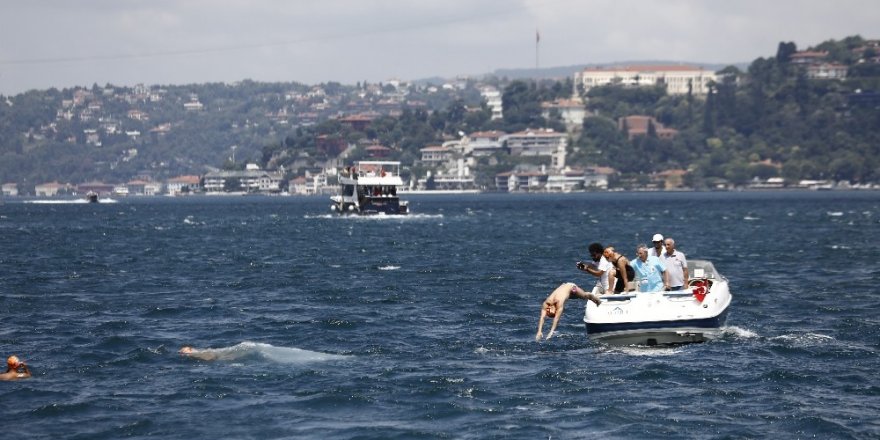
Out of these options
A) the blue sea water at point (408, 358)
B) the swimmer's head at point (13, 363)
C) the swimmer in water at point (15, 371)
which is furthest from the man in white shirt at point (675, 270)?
the swimmer's head at point (13, 363)

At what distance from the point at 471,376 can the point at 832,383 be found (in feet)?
23.1

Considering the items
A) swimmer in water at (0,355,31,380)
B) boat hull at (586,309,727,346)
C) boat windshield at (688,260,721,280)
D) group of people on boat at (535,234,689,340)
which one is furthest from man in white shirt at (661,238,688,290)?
swimmer in water at (0,355,31,380)

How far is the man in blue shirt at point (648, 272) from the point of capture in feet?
107

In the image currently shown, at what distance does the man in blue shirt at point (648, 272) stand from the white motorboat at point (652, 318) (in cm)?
67

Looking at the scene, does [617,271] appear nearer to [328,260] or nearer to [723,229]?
[328,260]

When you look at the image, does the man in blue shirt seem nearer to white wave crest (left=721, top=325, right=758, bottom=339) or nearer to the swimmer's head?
white wave crest (left=721, top=325, right=758, bottom=339)

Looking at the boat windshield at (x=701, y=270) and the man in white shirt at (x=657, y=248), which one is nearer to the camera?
the man in white shirt at (x=657, y=248)

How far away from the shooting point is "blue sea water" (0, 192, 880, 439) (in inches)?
992

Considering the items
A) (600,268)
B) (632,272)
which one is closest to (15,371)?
(600,268)

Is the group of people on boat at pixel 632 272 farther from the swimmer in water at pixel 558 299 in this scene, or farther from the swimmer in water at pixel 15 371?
the swimmer in water at pixel 15 371

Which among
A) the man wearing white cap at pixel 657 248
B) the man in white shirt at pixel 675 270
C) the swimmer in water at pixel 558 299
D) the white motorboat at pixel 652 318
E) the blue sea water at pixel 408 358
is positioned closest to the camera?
the blue sea water at pixel 408 358

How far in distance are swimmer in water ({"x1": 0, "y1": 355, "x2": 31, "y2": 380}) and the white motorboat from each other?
11752 mm

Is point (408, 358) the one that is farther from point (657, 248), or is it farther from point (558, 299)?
point (657, 248)

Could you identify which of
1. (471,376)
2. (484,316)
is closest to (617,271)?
(471,376)
